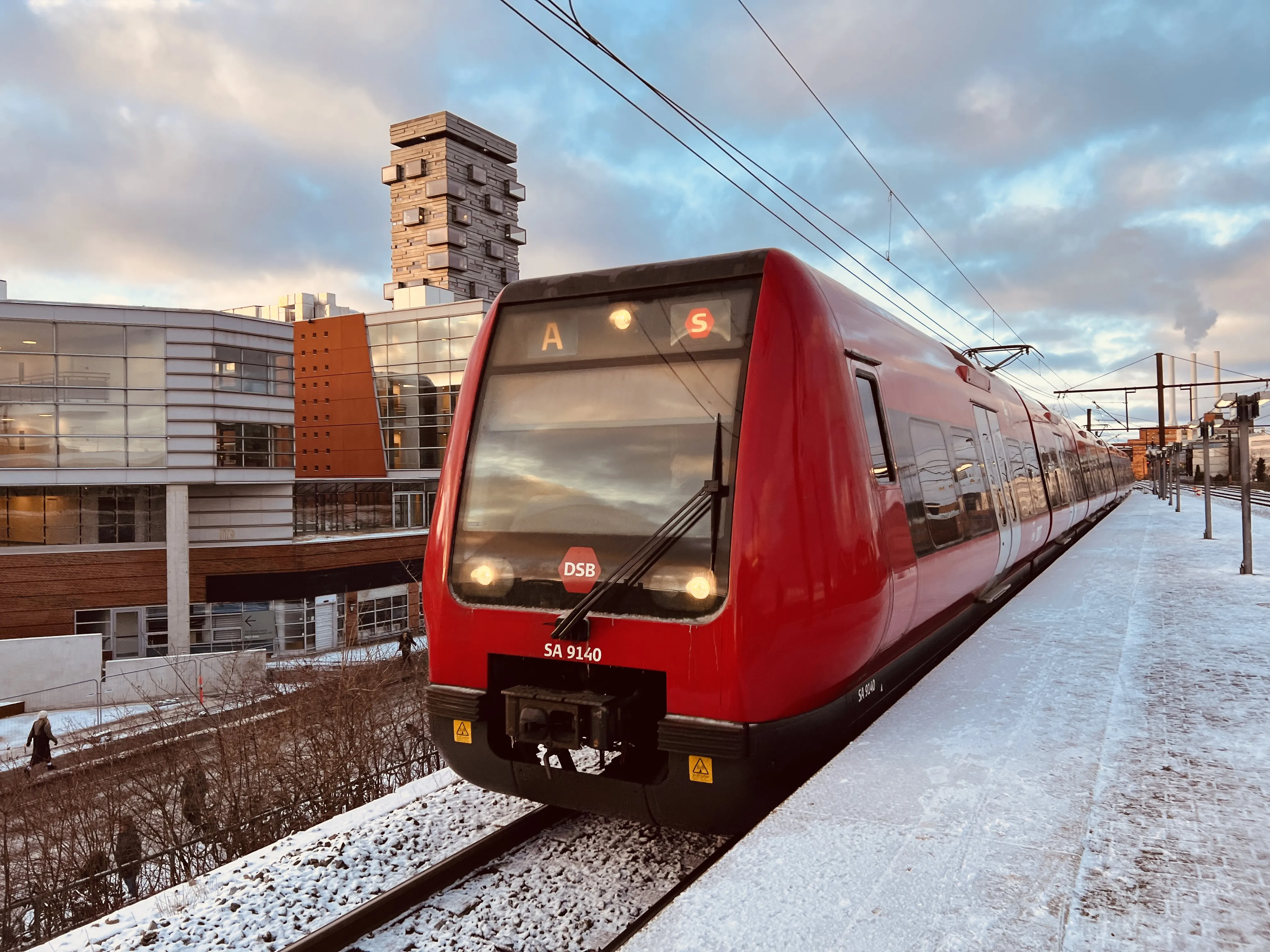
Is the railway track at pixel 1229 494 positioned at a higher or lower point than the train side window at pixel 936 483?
lower

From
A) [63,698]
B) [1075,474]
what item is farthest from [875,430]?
[63,698]

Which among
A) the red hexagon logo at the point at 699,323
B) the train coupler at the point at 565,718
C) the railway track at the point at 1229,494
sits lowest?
the railway track at the point at 1229,494

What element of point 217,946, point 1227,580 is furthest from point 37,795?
point 1227,580

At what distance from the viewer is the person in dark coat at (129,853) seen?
9.49 metres

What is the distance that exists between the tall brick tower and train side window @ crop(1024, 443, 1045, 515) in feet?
217

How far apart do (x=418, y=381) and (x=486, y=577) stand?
3642cm

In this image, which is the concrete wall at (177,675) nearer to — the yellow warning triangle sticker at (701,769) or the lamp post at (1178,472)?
the yellow warning triangle sticker at (701,769)

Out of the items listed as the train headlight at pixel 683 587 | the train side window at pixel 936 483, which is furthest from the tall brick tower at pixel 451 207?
the train headlight at pixel 683 587

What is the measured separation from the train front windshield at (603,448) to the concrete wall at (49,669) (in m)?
24.7

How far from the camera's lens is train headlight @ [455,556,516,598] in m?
4.97

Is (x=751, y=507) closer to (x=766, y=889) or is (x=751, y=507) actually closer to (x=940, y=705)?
(x=766, y=889)

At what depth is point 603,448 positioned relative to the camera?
4.92 meters

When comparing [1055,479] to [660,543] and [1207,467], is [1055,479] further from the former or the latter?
[660,543]

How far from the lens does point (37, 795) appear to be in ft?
54.2
